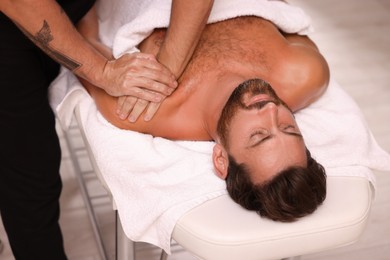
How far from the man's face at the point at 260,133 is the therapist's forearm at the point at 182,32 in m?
0.19

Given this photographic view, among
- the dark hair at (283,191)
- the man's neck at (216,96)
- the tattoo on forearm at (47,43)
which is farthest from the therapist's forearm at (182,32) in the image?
the dark hair at (283,191)

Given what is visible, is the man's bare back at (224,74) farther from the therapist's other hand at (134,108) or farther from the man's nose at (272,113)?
the man's nose at (272,113)

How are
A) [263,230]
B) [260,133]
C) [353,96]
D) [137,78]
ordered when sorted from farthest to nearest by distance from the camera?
1. [353,96]
2. [137,78]
3. [260,133]
4. [263,230]

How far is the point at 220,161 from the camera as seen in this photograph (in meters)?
1.51

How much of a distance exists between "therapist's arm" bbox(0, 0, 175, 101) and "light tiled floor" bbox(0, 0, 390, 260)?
0.78 m

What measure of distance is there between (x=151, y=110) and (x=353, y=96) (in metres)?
1.54

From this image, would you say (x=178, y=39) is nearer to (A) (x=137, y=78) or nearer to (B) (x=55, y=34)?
(A) (x=137, y=78)

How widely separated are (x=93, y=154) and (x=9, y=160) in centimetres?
30

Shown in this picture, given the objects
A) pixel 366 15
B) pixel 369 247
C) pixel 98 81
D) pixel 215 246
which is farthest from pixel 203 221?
pixel 366 15

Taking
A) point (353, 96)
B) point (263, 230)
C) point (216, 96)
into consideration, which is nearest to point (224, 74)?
point (216, 96)

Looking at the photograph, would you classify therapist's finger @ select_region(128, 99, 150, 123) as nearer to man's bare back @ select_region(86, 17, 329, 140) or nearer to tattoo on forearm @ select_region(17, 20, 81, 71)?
man's bare back @ select_region(86, 17, 329, 140)

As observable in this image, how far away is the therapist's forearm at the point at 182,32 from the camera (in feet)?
5.28

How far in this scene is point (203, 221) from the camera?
1.37 meters

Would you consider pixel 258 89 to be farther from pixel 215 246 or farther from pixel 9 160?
pixel 9 160
